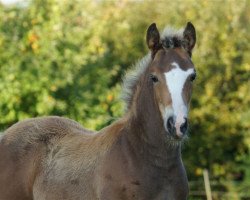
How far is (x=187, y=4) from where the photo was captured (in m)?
23.1

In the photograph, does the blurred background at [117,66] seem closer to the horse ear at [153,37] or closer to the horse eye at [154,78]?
the horse ear at [153,37]

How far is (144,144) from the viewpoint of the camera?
6.83 m

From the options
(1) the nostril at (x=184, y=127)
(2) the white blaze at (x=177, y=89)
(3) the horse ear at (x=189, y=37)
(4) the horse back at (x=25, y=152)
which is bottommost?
(4) the horse back at (x=25, y=152)

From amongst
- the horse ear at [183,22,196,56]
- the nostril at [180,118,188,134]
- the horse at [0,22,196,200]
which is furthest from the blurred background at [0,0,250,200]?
the nostril at [180,118,188,134]

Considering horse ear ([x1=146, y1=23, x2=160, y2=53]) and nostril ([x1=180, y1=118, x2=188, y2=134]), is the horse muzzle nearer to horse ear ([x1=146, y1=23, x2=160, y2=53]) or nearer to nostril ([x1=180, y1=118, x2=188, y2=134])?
nostril ([x1=180, y1=118, x2=188, y2=134])

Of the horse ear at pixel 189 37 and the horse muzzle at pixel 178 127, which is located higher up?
the horse ear at pixel 189 37

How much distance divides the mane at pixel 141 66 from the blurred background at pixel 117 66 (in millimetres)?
5074

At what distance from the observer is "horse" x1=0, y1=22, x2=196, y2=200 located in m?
6.51

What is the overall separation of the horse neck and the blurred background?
541cm

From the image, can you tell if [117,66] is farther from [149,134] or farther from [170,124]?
[170,124]

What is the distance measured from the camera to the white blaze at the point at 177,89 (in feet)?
20.5

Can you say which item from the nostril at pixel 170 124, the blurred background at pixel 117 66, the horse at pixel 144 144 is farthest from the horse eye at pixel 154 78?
the blurred background at pixel 117 66

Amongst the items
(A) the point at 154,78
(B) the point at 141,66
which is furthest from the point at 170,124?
(B) the point at 141,66

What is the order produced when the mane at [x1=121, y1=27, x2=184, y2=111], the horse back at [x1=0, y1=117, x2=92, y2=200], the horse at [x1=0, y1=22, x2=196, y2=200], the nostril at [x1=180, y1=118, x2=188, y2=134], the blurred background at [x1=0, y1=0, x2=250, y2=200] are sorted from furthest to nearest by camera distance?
the blurred background at [x1=0, y1=0, x2=250, y2=200] < the horse back at [x1=0, y1=117, x2=92, y2=200] < the mane at [x1=121, y1=27, x2=184, y2=111] < the horse at [x1=0, y1=22, x2=196, y2=200] < the nostril at [x1=180, y1=118, x2=188, y2=134]
